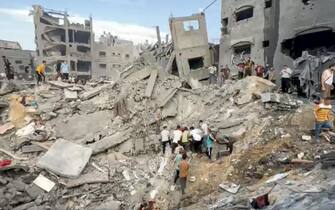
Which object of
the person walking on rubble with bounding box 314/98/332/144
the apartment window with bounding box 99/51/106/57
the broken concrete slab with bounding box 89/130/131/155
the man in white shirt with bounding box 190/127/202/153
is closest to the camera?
the person walking on rubble with bounding box 314/98/332/144

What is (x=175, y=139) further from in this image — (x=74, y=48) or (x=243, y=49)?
(x=74, y=48)

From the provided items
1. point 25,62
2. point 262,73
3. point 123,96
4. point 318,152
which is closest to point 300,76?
point 262,73

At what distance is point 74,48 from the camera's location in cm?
4509

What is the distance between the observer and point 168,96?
17.4 meters

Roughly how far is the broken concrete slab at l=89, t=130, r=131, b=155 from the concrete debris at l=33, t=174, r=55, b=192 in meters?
2.47

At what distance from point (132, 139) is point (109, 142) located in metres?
1.05

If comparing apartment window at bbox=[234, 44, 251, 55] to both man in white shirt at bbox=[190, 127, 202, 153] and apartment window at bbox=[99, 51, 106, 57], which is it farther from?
apartment window at bbox=[99, 51, 106, 57]

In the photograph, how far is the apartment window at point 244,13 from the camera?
23683mm

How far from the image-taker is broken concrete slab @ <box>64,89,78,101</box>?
17688 mm

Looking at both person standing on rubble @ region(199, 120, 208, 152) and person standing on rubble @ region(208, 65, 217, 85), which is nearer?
person standing on rubble @ region(199, 120, 208, 152)

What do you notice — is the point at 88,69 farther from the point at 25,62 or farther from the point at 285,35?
the point at 285,35

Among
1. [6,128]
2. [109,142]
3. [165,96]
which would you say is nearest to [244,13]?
[165,96]

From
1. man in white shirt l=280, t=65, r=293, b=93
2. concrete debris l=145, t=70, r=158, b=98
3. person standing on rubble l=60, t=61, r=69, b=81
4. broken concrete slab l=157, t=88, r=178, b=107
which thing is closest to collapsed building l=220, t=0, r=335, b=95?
man in white shirt l=280, t=65, r=293, b=93

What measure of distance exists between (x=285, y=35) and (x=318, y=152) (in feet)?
34.4
